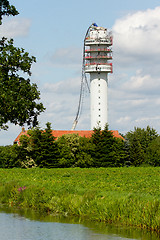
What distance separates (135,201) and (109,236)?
235 cm

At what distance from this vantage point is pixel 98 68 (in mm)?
112500

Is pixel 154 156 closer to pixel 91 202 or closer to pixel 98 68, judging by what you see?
pixel 98 68

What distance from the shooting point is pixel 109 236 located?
861 inches

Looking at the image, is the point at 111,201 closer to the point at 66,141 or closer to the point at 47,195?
the point at 47,195

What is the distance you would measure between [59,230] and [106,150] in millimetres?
68145

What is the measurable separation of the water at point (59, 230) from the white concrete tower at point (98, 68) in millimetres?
82187

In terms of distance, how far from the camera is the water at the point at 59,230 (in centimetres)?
2166

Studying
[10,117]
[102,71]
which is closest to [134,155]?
[102,71]

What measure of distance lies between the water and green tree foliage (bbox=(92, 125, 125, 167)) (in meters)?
64.0

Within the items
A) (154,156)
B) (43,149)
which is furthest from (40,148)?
(154,156)

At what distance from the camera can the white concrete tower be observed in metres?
109

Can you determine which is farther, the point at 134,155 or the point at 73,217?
the point at 134,155

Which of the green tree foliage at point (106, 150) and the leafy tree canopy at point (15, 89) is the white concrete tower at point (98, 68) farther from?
the leafy tree canopy at point (15, 89)

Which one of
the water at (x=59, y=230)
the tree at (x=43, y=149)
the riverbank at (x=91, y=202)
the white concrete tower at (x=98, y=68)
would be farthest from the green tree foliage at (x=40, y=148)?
the water at (x=59, y=230)
